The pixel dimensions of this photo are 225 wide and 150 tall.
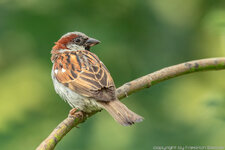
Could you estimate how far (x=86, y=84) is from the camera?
3.86 metres

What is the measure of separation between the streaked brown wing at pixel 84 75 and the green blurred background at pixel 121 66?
19.8 inches

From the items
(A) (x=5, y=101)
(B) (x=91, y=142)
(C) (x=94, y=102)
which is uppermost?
(A) (x=5, y=101)

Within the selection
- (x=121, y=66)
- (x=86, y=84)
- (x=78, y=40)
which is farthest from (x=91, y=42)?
(x=86, y=84)

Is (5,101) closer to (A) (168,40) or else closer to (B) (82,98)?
(B) (82,98)

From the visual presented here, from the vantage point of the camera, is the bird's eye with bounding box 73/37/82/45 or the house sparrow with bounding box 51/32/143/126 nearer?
the house sparrow with bounding box 51/32/143/126

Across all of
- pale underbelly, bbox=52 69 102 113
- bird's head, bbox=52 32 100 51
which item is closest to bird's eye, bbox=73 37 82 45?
bird's head, bbox=52 32 100 51

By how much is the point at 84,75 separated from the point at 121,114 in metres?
0.73

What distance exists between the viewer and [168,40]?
5.70 metres

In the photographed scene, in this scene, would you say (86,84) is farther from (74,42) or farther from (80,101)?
(74,42)

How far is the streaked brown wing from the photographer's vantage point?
374 centimetres

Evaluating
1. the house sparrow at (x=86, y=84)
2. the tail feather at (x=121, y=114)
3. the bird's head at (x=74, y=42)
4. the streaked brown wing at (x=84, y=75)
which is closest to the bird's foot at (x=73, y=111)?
the house sparrow at (x=86, y=84)

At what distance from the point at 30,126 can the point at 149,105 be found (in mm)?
1341

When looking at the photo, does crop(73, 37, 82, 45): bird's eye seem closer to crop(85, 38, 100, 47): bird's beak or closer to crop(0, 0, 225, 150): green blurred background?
crop(85, 38, 100, 47): bird's beak

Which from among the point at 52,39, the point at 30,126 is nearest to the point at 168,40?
the point at 52,39
